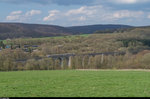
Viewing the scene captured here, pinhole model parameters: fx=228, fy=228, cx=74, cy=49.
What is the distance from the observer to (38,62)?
2405 inches

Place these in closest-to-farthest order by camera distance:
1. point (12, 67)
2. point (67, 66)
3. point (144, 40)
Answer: point (12, 67)
point (67, 66)
point (144, 40)

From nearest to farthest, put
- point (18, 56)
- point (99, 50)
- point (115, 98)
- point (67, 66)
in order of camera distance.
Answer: point (115, 98) < point (67, 66) < point (18, 56) < point (99, 50)

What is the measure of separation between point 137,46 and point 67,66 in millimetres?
44303

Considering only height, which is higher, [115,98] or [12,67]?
[115,98]

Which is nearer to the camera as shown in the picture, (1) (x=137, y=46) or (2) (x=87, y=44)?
(1) (x=137, y=46)

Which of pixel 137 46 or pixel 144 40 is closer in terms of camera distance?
pixel 137 46

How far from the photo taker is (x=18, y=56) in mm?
73875

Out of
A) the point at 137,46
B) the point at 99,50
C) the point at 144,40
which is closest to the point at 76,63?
the point at 99,50

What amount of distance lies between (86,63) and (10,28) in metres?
136

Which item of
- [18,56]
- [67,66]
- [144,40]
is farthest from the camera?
[144,40]

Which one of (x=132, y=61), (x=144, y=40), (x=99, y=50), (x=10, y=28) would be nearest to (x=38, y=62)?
(x=132, y=61)

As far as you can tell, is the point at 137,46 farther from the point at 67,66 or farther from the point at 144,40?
the point at 67,66

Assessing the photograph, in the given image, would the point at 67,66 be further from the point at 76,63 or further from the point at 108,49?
the point at 108,49

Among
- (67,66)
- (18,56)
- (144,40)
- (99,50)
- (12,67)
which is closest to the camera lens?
(12,67)
